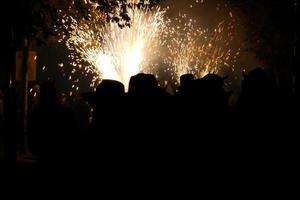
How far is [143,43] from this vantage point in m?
27.6

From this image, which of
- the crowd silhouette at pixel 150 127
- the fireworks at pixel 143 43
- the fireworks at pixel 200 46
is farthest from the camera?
the fireworks at pixel 200 46

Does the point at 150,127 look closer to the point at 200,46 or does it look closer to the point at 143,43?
the point at 143,43

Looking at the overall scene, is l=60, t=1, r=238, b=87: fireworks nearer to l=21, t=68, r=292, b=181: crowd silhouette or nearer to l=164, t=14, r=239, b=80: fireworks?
l=164, t=14, r=239, b=80: fireworks

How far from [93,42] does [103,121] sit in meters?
14.9

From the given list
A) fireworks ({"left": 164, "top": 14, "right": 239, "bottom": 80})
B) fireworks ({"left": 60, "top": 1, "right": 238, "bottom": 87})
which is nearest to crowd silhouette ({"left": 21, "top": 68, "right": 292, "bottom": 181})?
fireworks ({"left": 60, "top": 1, "right": 238, "bottom": 87})

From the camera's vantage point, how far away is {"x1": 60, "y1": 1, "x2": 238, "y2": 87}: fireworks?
21.1 m

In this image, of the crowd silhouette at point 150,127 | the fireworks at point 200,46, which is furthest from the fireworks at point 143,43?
the crowd silhouette at point 150,127

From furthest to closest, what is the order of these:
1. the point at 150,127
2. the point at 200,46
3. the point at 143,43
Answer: the point at 200,46 → the point at 143,43 → the point at 150,127

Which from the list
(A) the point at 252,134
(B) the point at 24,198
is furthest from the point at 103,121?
(B) the point at 24,198

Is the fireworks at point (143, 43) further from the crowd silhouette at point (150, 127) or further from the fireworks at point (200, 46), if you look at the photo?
the crowd silhouette at point (150, 127)

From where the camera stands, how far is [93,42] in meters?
19.9

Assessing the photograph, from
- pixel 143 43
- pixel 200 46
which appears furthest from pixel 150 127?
pixel 200 46

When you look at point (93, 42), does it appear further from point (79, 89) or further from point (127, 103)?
point (79, 89)

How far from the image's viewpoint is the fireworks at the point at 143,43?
2109 cm
